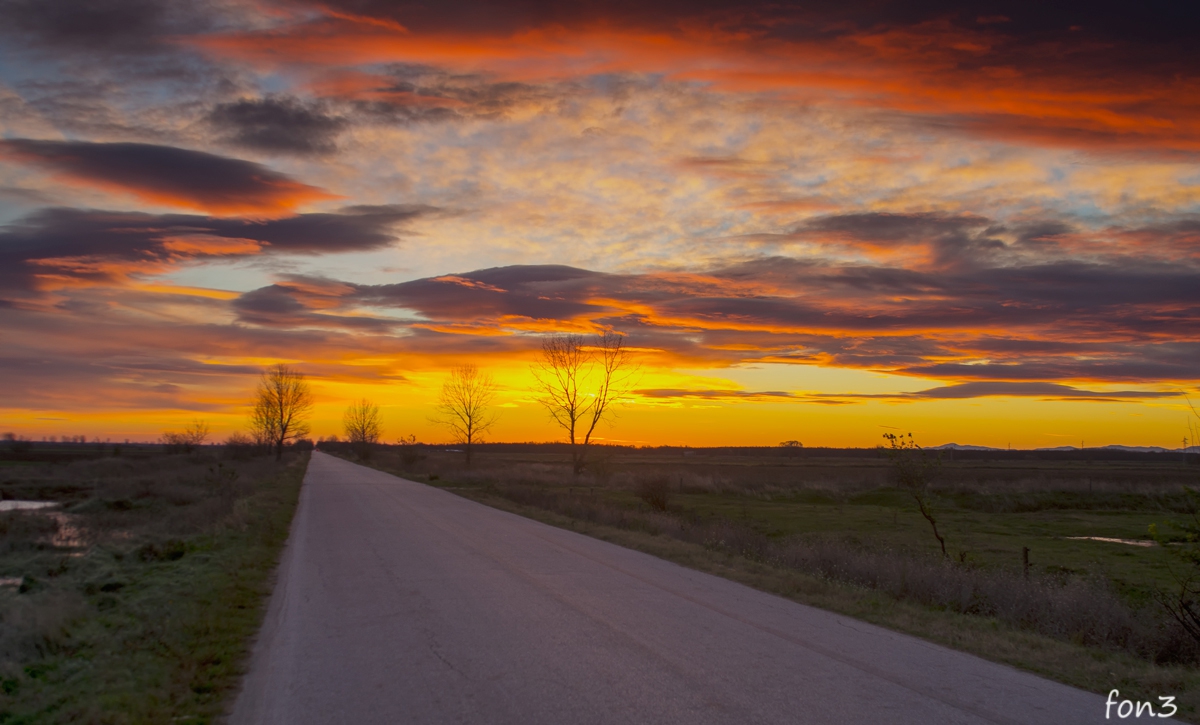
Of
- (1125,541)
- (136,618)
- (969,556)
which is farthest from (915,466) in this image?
(1125,541)

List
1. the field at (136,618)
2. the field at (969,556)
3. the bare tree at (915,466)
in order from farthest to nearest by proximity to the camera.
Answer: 1. the bare tree at (915,466)
2. the field at (969,556)
3. the field at (136,618)

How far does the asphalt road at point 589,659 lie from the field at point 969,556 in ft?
3.56

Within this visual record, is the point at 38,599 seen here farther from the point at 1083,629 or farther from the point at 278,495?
the point at 278,495

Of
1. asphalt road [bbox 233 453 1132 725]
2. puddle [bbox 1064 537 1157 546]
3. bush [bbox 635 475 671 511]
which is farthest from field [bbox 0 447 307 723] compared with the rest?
puddle [bbox 1064 537 1157 546]

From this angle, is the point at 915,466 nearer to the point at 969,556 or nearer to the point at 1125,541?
the point at 969,556

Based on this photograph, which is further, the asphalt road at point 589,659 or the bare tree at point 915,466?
the bare tree at point 915,466

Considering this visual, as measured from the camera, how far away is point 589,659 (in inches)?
276

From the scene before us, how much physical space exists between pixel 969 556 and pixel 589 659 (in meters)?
20.6

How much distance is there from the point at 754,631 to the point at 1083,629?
16.9ft

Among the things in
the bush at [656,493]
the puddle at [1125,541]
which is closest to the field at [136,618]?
the bush at [656,493]

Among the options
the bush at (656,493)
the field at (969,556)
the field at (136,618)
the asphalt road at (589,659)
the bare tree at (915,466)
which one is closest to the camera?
the asphalt road at (589,659)

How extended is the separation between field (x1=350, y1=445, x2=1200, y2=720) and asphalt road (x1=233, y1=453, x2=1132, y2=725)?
1086mm

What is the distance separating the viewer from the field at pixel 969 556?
888 cm

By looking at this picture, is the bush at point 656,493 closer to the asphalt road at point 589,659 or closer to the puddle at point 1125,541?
the puddle at point 1125,541
